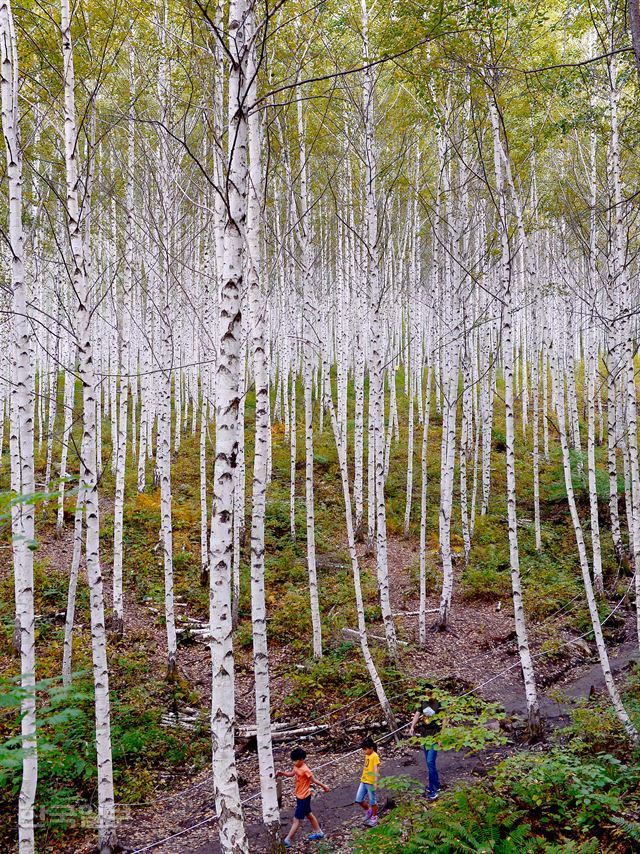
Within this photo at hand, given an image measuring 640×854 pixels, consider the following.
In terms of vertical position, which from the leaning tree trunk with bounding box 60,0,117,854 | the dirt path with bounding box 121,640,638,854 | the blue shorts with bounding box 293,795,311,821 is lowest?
the dirt path with bounding box 121,640,638,854

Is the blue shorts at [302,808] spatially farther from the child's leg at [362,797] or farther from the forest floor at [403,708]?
the child's leg at [362,797]

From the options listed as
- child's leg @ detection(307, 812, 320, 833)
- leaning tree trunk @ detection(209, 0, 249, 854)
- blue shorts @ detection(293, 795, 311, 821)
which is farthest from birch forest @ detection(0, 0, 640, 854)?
blue shorts @ detection(293, 795, 311, 821)

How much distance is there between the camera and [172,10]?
1000cm

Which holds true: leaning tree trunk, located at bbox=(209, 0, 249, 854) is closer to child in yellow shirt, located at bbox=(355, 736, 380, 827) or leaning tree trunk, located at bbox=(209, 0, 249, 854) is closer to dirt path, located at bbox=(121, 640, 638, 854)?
child in yellow shirt, located at bbox=(355, 736, 380, 827)

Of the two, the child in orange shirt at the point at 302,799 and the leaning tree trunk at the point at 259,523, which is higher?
the leaning tree trunk at the point at 259,523

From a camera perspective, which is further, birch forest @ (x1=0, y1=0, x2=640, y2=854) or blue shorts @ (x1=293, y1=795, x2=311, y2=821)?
blue shorts @ (x1=293, y1=795, x2=311, y2=821)

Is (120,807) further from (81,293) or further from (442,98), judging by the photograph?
(442,98)

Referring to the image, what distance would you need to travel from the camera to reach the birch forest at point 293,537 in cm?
470

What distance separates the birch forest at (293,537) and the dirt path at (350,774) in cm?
4

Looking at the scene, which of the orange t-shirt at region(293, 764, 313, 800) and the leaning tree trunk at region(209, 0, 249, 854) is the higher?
the leaning tree trunk at region(209, 0, 249, 854)

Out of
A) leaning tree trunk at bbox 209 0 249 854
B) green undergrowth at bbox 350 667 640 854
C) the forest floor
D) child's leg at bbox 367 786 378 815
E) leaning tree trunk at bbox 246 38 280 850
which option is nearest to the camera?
leaning tree trunk at bbox 209 0 249 854

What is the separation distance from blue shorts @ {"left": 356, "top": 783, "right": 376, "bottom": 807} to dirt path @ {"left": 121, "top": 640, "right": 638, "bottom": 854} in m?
0.24

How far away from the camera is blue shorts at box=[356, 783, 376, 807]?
560cm

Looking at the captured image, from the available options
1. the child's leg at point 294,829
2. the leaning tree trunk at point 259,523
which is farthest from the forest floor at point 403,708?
the leaning tree trunk at point 259,523
